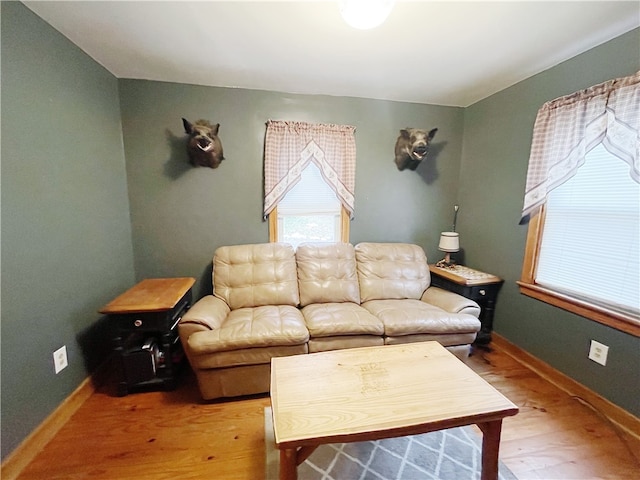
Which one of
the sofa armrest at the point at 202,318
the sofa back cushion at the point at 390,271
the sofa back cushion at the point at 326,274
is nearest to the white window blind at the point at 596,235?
the sofa back cushion at the point at 390,271

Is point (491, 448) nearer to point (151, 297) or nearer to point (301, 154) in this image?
point (151, 297)

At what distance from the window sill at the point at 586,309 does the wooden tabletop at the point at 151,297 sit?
273 centimetres

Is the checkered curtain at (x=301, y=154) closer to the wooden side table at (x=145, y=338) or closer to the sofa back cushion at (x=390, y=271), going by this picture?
the sofa back cushion at (x=390, y=271)

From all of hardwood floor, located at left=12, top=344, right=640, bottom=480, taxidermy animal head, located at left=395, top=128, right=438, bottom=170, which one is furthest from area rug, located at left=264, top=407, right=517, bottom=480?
taxidermy animal head, located at left=395, top=128, right=438, bottom=170

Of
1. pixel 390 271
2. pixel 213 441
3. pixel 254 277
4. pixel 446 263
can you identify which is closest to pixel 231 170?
pixel 254 277

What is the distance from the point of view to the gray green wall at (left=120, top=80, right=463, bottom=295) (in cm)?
238

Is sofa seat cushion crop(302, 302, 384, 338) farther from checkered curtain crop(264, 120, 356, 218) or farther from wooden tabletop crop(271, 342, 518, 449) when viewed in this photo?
checkered curtain crop(264, 120, 356, 218)

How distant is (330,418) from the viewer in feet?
3.49

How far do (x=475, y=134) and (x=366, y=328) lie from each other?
2320mm

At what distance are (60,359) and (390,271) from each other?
247cm

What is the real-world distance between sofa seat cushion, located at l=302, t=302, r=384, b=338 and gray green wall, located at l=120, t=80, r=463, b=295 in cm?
100

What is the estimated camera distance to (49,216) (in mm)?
1540

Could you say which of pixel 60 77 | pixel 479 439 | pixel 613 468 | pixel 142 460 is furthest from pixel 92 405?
pixel 613 468

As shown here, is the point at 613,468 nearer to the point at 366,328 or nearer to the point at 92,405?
the point at 366,328
